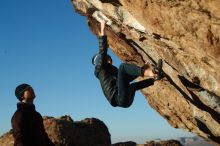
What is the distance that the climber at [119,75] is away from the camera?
34.0 ft

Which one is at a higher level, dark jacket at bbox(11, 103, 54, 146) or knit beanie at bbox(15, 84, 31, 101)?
knit beanie at bbox(15, 84, 31, 101)

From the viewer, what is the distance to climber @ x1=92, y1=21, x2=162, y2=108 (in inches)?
408

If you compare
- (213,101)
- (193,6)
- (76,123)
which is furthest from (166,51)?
(76,123)

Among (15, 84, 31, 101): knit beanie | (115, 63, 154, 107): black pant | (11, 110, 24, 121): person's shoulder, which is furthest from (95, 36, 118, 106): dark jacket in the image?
(11, 110, 24, 121): person's shoulder

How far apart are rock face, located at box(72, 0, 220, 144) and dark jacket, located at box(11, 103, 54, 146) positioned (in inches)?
190

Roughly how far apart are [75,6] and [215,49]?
9.11 m

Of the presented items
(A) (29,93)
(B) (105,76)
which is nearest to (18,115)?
(A) (29,93)

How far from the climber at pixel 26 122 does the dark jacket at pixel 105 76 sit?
6.39ft

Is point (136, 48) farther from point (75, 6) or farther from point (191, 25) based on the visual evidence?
point (191, 25)

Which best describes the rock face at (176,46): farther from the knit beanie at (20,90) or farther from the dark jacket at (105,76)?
the knit beanie at (20,90)

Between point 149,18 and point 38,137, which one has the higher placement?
point 149,18

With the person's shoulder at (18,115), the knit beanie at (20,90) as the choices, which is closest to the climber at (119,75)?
the knit beanie at (20,90)

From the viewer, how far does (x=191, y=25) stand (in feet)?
36.5

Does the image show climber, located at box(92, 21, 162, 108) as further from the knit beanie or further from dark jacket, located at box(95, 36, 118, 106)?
the knit beanie
